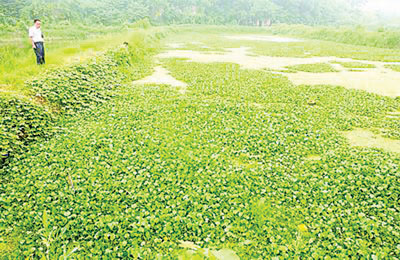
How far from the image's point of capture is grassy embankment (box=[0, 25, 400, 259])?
4574mm

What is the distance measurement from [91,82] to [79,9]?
70.2 meters

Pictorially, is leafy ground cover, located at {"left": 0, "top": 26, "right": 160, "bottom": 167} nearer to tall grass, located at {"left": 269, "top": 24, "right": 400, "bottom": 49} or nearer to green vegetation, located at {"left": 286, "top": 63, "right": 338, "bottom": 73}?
green vegetation, located at {"left": 286, "top": 63, "right": 338, "bottom": 73}

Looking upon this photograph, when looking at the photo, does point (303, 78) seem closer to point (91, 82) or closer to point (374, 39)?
point (91, 82)

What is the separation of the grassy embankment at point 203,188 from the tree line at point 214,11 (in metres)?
59.7

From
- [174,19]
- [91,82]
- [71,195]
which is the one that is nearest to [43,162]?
[71,195]

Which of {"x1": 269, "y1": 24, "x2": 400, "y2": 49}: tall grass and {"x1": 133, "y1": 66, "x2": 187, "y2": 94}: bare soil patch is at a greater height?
{"x1": 269, "y1": 24, "x2": 400, "y2": 49}: tall grass

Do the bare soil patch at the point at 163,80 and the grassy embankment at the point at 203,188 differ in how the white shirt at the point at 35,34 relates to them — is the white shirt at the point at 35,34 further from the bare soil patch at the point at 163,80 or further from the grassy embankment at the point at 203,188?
the grassy embankment at the point at 203,188

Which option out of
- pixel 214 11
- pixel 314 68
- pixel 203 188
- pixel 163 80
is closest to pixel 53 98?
pixel 203 188

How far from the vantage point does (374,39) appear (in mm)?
34969

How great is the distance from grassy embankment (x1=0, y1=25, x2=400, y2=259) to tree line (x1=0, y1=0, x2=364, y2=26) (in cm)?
5973

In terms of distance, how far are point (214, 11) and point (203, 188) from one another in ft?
336

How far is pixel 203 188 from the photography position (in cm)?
576

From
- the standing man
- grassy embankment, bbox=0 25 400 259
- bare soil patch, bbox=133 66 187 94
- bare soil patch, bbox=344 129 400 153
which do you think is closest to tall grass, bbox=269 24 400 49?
bare soil patch, bbox=133 66 187 94

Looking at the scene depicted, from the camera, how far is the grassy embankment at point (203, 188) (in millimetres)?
Result: 4574
